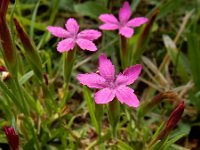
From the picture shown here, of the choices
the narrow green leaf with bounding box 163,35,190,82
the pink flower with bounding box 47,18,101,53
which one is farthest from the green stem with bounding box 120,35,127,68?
the narrow green leaf with bounding box 163,35,190,82

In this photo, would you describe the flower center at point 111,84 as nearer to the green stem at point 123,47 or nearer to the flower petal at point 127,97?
the flower petal at point 127,97

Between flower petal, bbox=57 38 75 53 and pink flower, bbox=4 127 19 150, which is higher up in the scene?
flower petal, bbox=57 38 75 53

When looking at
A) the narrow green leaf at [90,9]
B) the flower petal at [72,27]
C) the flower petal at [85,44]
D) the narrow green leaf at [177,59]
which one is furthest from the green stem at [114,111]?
the narrow green leaf at [90,9]

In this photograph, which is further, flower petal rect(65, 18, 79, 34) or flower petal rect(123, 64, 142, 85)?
flower petal rect(65, 18, 79, 34)

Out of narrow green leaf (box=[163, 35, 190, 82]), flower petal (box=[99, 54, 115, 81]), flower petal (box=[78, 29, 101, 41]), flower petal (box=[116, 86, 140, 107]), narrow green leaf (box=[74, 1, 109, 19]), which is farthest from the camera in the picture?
narrow green leaf (box=[74, 1, 109, 19])

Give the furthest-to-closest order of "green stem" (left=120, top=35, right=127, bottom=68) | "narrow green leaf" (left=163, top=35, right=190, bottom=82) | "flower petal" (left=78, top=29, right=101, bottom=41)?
1. "narrow green leaf" (left=163, top=35, right=190, bottom=82)
2. "green stem" (left=120, top=35, right=127, bottom=68)
3. "flower petal" (left=78, top=29, right=101, bottom=41)

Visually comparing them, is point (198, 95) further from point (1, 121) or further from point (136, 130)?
point (1, 121)

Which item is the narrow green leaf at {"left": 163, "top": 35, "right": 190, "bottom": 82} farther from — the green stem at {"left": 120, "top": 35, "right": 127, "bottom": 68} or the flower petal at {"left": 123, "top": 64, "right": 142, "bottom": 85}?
the flower petal at {"left": 123, "top": 64, "right": 142, "bottom": 85}

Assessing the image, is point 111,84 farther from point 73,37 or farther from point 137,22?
point 137,22
